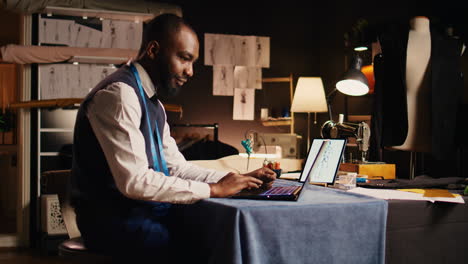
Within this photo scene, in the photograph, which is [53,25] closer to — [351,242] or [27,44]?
[27,44]

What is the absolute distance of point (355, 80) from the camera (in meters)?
2.99

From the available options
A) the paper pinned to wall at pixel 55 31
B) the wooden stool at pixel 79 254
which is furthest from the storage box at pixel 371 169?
the paper pinned to wall at pixel 55 31

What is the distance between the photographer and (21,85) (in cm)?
488

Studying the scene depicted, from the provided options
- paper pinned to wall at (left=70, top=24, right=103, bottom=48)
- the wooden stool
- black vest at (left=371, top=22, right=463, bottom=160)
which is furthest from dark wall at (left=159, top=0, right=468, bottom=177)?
the wooden stool

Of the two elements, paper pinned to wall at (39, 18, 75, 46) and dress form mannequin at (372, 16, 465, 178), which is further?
paper pinned to wall at (39, 18, 75, 46)

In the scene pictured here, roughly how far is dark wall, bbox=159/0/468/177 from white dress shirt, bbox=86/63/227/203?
393 cm

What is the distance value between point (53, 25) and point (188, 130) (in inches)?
69.9

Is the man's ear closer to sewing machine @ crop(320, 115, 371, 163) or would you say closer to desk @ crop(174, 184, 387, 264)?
desk @ crop(174, 184, 387, 264)

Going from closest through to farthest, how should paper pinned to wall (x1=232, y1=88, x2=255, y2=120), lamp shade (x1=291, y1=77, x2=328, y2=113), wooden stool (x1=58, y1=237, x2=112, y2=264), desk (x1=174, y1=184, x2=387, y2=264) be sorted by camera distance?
desk (x1=174, y1=184, x2=387, y2=264) → wooden stool (x1=58, y1=237, x2=112, y2=264) → lamp shade (x1=291, y1=77, x2=328, y2=113) → paper pinned to wall (x1=232, y1=88, x2=255, y2=120)

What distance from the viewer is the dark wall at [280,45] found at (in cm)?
567

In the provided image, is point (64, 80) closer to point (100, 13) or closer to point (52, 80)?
point (52, 80)

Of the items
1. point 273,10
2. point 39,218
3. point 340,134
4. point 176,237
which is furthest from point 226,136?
point 176,237

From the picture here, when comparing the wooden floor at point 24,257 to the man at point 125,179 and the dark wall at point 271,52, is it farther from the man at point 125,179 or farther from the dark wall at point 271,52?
the man at point 125,179

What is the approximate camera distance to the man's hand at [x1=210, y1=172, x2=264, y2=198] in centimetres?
159
